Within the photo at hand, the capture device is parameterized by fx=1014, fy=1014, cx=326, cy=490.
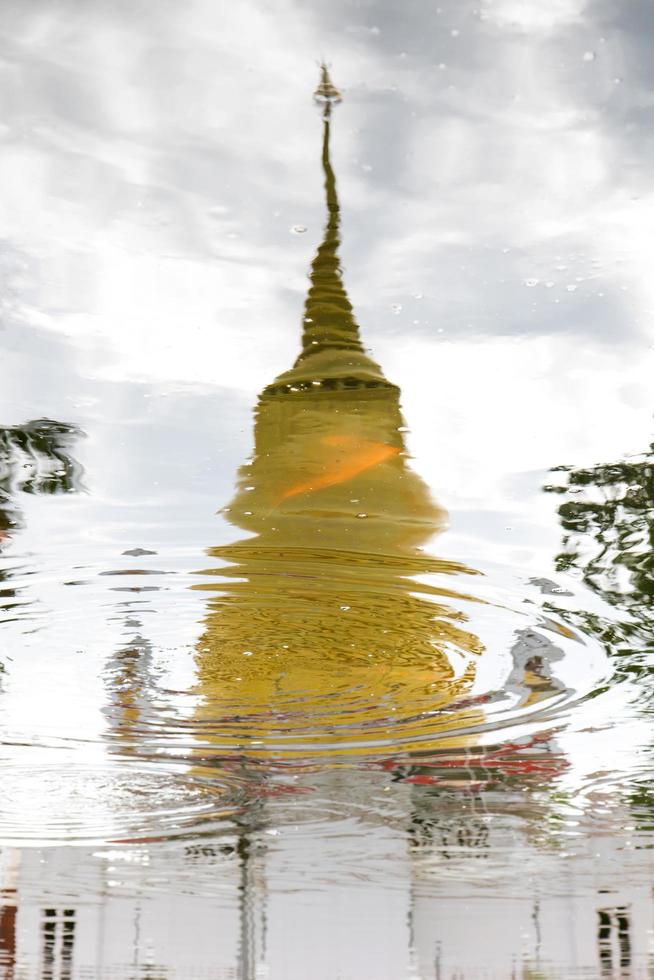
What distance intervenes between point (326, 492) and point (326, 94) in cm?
94

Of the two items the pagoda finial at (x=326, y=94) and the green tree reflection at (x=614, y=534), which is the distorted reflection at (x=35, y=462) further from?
the green tree reflection at (x=614, y=534)

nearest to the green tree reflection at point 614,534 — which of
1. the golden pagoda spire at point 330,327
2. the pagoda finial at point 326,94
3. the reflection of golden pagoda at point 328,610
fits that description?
the reflection of golden pagoda at point 328,610

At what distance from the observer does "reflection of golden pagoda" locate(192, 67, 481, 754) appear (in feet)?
8.30

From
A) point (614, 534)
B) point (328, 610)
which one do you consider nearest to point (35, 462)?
point (328, 610)

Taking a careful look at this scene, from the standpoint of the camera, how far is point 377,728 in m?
2.60

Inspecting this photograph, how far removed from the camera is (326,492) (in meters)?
2.54

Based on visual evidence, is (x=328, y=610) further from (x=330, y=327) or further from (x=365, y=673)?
(x=330, y=327)

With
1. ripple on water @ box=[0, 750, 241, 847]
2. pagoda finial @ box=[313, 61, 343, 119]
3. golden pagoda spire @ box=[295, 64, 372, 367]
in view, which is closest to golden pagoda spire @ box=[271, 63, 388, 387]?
golden pagoda spire @ box=[295, 64, 372, 367]

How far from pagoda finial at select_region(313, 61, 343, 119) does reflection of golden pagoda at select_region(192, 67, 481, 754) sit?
780 millimetres

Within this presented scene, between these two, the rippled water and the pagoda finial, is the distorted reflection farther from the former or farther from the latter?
the pagoda finial

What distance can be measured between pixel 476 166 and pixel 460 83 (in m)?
0.17

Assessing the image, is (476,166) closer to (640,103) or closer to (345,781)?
(640,103)

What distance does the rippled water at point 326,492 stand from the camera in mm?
2084

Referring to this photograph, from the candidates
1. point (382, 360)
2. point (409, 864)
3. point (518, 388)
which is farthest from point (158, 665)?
point (518, 388)
